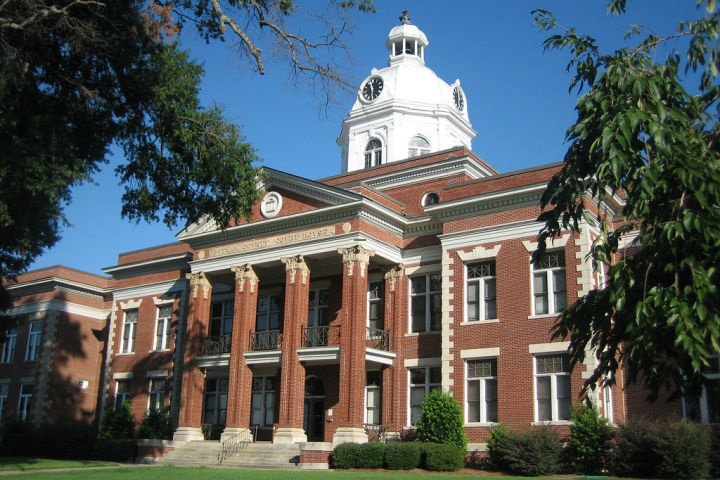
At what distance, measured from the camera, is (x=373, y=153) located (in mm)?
40438

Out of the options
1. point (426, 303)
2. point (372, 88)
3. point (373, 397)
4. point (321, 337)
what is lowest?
point (373, 397)

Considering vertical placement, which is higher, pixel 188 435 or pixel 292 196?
pixel 292 196

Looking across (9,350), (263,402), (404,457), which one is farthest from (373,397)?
(9,350)

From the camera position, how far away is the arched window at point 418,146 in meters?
39.2

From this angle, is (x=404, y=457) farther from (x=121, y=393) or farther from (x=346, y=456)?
(x=121, y=393)

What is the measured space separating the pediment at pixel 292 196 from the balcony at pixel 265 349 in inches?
191

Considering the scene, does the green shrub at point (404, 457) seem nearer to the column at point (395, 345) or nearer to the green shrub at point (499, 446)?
the green shrub at point (499, 446)

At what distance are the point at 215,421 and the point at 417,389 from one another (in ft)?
36.0

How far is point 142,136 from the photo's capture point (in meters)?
17.4

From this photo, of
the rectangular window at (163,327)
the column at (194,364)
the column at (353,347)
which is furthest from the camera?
the rectangular window at (163,327)

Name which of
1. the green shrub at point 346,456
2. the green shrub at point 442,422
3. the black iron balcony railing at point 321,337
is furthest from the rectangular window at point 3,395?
the green shrub at point 442,422

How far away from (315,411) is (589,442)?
12.8 metres

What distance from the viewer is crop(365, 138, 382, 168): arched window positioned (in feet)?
132

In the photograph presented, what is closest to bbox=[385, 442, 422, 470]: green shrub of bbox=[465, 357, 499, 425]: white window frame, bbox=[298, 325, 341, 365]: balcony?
Result: bbox=[465, 357, 499, 425]: white window frame
